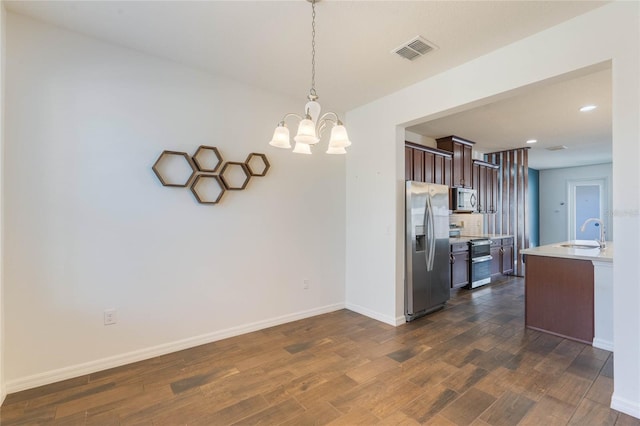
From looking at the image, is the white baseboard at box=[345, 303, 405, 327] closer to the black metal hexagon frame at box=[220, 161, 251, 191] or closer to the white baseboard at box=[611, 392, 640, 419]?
the white baseboard at box=[611, 392, 640, 419]

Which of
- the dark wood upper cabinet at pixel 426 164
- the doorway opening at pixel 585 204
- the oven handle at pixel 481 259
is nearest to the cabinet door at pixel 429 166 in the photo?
the dark wood upper cabinet at pixel 426 164

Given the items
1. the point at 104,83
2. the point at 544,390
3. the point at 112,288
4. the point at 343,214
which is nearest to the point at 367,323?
the point at 343,214

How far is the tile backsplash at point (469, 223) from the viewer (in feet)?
20.4

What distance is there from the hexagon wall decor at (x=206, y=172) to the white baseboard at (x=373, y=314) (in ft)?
7.17

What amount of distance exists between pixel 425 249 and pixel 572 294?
5.09 feet

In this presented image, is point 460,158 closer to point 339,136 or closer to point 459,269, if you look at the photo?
point 459,269

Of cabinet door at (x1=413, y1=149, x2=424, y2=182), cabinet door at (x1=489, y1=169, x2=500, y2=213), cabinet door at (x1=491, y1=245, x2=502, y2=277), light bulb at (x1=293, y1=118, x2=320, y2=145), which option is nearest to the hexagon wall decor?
light bulb at (x1=293, y1=118, x2=320, y2=145)

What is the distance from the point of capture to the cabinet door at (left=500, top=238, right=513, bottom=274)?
617 cm

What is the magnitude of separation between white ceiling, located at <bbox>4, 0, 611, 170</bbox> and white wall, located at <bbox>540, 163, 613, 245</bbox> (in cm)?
664

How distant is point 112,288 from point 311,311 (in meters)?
2.23

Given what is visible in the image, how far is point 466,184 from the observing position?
18.4 ft

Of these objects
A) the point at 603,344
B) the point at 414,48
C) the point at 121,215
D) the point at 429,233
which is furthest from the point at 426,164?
the point at 121,215

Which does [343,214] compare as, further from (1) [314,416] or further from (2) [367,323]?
(1) [314,416]

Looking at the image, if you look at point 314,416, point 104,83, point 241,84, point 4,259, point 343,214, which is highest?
point 241,84
